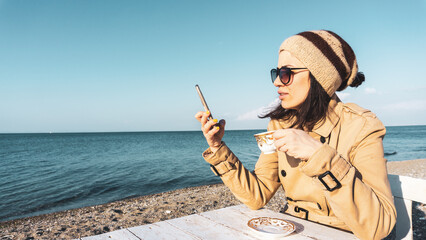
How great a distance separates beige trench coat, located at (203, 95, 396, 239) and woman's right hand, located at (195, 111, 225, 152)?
0.05 metres

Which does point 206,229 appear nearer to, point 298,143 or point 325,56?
point 298,143

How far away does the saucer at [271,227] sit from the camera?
1402mm

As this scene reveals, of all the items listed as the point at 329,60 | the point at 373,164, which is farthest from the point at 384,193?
the point at 329,60

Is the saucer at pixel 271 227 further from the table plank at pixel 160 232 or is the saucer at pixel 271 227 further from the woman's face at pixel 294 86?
the woman's face at pixel 294 86

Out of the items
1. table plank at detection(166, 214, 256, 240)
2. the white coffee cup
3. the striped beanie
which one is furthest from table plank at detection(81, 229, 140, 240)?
the striped beanie

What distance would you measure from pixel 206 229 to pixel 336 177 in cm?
82

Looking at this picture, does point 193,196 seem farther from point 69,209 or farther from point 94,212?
point 69,209

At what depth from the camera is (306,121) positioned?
6.26 ft

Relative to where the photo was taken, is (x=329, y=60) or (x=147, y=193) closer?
(x=329, y=60)

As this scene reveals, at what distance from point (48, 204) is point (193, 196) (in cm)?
517

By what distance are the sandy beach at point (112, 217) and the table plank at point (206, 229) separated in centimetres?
458

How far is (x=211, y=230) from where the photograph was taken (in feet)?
5.03

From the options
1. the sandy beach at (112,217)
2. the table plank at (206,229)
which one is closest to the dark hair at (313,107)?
the table plank at (206,229)

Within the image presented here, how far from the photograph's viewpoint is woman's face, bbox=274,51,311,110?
5.80ft
